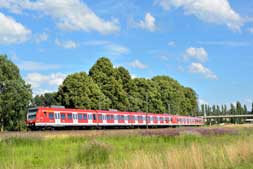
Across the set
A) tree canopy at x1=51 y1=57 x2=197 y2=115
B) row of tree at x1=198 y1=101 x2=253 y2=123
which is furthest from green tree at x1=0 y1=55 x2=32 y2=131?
row of tree at x1=198 y1=101 x2=253 y2=123

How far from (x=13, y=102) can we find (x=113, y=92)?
927 inches

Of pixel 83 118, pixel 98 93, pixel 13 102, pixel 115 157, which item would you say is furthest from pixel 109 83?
pixel 115 157

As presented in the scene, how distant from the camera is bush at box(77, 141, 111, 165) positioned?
1598 centimetres

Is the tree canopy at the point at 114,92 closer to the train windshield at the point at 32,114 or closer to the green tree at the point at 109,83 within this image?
the green tree at the point at 109,83

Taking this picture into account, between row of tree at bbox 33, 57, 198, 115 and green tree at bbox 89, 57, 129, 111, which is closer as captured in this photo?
row of tree at bbox 33, 57, 198, 115

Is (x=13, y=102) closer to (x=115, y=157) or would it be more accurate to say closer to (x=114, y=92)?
(x=114, y=92)

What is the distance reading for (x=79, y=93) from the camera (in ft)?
207

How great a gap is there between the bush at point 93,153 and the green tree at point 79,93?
45.3 metres

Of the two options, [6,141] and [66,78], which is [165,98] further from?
[6,141]

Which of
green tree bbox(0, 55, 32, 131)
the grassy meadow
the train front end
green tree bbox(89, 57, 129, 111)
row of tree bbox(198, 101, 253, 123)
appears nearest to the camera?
the grassy meadow

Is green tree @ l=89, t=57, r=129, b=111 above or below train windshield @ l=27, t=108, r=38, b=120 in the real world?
above

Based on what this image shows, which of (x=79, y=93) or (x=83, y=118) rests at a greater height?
(x=79, y=93)

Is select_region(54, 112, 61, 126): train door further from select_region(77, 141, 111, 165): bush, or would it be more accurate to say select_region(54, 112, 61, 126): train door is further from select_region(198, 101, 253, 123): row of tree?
select_region(198, 101, 253, 123): row of tree

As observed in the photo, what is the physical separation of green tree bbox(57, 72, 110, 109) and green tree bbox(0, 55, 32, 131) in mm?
9411
